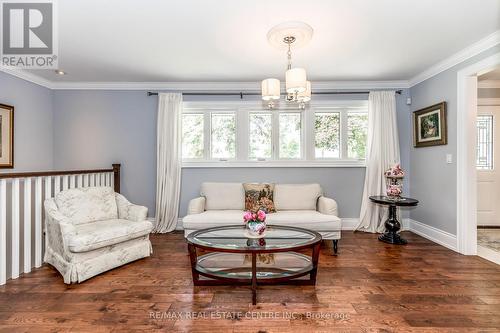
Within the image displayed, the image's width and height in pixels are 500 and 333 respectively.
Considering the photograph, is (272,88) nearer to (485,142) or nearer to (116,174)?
(116,174)

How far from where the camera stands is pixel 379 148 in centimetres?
427

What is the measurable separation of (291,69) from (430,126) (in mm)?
2657

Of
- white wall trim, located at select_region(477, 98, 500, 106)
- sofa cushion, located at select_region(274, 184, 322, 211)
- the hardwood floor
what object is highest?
white wall trim, located at select_region(477, 98, 500, 106)

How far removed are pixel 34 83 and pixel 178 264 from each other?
3.72 meters

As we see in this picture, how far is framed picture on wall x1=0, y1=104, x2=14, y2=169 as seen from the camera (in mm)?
3543

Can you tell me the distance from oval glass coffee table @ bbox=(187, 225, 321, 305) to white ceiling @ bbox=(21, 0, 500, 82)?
206 centimetres

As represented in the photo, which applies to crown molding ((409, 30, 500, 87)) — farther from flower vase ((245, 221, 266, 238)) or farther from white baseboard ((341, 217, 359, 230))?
flower vase ((245, 221, 266, 238))

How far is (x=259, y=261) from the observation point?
260cm

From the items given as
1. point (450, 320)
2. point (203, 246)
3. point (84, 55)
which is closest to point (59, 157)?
point (84, 55)

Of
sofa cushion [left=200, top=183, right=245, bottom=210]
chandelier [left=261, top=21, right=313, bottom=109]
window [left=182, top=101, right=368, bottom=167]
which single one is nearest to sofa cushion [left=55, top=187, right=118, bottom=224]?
sofa cushion [left=200, top=183, right=245, bottom=210]

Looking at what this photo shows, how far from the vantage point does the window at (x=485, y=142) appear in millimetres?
4523

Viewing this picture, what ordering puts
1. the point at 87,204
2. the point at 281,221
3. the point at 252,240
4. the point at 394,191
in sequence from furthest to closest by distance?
the point at 394,191
the point at 281,221
the point at 87,204
the point at 252,240

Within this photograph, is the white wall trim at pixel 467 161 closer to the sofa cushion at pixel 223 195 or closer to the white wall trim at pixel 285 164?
the white wall trim at pixel 285 164

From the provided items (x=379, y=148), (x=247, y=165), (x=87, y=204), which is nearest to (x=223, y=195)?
(x=247, y=165)
